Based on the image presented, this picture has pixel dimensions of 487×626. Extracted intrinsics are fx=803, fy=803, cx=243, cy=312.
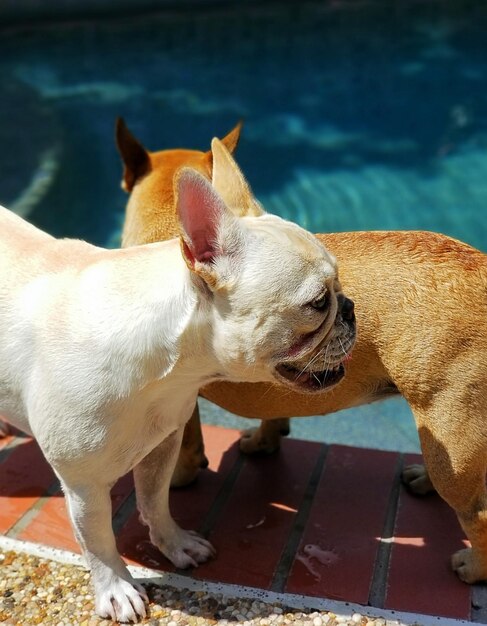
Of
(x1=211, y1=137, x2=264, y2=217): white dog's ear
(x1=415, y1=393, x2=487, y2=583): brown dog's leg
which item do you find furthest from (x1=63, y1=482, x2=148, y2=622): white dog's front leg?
(x1=415, y1=393, x2=487, y2=583): brown dog's leg

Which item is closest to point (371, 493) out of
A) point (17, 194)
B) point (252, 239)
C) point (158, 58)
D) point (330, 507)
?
point (330, 507)

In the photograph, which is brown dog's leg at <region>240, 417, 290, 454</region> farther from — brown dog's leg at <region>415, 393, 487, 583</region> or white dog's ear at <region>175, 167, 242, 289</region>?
white dog's ear at <region>175, 167, 242, 289</region>

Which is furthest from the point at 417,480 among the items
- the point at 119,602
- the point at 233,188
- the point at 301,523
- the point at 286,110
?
the point at 286,110

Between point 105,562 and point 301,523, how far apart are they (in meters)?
0.95

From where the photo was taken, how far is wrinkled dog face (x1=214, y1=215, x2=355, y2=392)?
2.29 metres

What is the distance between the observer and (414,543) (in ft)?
11.1

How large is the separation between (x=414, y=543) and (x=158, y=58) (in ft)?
35.6

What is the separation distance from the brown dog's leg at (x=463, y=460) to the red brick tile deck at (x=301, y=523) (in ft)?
0.84

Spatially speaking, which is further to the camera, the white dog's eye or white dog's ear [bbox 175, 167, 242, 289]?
the white dog's eye

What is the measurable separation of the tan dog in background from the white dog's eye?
1.67ft

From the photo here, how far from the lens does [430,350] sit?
279 cm

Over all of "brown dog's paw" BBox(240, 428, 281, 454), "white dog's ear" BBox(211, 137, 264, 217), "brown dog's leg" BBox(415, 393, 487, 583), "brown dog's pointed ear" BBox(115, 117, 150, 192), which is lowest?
"brown dog's paw" BBox(240, 428, 281, 454)

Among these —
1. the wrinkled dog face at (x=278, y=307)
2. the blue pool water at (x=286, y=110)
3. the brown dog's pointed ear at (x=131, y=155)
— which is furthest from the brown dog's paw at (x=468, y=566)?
the brown dog's pointed ear at (x=131, y=155)

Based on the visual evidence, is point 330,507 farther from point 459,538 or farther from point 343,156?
point 343,156
